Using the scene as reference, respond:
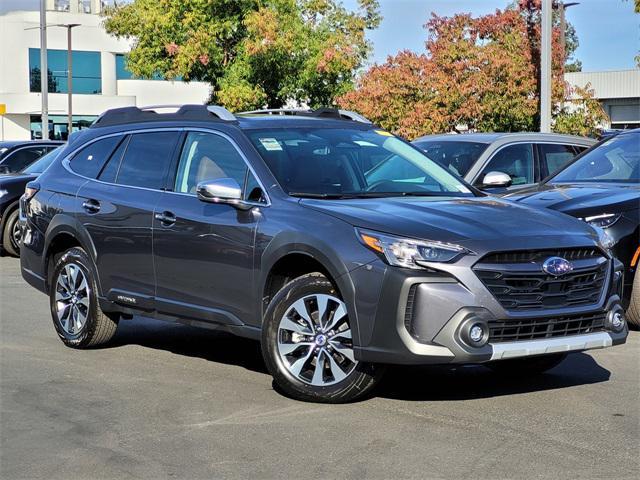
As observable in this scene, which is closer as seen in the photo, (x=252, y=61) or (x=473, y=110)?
(x=473, y=110)

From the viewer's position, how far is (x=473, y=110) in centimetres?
2523

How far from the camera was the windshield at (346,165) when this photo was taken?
23.8 feet

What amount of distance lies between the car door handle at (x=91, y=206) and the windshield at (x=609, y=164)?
438 centimetres

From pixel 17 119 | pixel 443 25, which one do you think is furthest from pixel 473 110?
pixel 17 119

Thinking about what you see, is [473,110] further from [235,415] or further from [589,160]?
[235,415]

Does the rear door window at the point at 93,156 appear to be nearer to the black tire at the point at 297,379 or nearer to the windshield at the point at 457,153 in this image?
the black tire at the point at 297,379

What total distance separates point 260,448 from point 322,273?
1389mm

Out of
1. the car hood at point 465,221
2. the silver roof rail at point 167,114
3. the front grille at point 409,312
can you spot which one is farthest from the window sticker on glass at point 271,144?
the front grille at point 409,312

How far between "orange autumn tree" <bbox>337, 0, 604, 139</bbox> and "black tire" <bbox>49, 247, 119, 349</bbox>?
55.4 feet

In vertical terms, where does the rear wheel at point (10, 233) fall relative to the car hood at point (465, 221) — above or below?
below

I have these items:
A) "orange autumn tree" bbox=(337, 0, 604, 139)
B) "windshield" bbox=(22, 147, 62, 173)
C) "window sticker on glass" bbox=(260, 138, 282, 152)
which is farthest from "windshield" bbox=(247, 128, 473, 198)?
"orange autumn tree" bbox=(337, 0, 604, 139)

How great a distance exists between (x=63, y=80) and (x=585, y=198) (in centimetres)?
6356

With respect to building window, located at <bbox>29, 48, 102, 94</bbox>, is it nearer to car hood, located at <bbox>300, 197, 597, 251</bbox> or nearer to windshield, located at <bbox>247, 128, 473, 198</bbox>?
windshield, located at <bbox>247, 128, 473, 198</bbox>

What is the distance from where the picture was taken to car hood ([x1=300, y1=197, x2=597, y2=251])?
6242 mm
